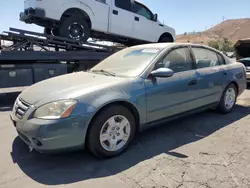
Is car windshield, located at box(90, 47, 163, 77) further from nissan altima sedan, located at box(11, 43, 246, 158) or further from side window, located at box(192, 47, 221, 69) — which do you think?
side window, located at box(192, 47, 221, 69)

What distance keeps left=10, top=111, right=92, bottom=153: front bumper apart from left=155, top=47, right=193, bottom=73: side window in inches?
60.9

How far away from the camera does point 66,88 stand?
3.31 m

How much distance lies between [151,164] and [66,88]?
1.44 metres

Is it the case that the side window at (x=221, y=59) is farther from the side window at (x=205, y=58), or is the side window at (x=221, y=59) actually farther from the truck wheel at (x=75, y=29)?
the truck wheel at (x=75, y=29)

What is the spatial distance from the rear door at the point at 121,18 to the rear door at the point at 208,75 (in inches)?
161

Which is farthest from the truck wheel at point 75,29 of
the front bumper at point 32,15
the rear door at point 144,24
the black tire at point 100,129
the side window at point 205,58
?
the black tire at point 100,129

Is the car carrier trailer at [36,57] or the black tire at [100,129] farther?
the car carrier trailer at [36,57]

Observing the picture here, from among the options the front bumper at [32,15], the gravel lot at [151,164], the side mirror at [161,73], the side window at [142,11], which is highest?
the side window at [142,11]

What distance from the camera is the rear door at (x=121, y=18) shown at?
825 centimetres

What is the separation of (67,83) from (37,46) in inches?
155

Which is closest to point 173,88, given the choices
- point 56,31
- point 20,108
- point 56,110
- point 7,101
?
point 56,110

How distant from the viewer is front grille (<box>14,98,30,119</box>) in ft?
10.3

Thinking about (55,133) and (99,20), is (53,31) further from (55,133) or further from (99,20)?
(55,133)

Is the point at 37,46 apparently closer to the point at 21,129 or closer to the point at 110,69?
the point at 110,69
